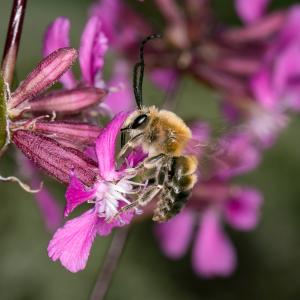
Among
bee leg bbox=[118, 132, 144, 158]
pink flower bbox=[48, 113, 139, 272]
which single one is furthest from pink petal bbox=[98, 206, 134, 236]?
bee leg bbox=[118, 132, 144, 158]

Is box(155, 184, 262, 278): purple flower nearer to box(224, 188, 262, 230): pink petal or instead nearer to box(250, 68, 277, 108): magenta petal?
box(224, 188, 262, 230): pink petal

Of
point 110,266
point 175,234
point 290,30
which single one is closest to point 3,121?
point 110,266

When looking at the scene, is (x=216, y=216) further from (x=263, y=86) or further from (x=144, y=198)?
(x=144, y=198)

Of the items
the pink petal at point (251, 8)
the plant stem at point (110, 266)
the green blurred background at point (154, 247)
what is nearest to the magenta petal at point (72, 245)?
the plant stem at point (110, 266)

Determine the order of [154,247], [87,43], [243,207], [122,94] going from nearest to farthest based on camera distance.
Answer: [87,43] → [243,207] → [122,94] → [154,247]

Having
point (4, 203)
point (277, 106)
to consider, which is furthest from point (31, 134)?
point (4, 203)

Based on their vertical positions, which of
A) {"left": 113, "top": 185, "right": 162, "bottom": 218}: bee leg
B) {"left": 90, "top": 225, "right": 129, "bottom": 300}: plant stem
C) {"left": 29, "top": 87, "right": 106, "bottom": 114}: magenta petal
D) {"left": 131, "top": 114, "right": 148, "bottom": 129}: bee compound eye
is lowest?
{"left": 90, "top": 225, "right": 129, "bottom": 300}: plant stem
